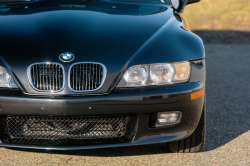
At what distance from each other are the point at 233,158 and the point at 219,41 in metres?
6.14

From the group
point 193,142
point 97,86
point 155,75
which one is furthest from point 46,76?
point 193,142

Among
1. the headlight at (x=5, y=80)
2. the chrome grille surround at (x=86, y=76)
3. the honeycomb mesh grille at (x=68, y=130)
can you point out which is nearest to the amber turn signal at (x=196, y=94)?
the honeycomb mesh grille at (x=68, y=130)

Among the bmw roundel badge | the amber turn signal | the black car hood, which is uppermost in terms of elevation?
the black car hood

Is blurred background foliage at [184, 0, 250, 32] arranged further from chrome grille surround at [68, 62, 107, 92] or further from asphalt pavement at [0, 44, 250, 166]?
chrome grille surround at [68, 62, 107, 92]

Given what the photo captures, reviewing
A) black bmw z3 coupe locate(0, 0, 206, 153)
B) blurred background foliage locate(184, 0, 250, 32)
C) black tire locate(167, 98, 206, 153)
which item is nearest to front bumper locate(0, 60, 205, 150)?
black bmw z3 coupe locate(0, 0, 206, 153)

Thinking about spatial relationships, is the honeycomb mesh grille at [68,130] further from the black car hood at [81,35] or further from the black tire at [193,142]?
the black tire at [193,142]

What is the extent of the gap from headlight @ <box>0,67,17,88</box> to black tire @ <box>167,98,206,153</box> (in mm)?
1266

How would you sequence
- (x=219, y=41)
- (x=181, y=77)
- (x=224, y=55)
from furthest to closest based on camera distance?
(x=219, y=41), (x=224, y=55), (x=181, y=77)

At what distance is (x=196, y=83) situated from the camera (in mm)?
2857

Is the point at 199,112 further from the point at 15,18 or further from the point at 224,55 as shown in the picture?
the point at 224,55

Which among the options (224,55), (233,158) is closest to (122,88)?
(233,158)

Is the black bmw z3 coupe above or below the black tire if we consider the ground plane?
above

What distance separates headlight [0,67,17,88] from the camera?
8.83 feet

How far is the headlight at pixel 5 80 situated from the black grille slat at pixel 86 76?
1.27 ft
